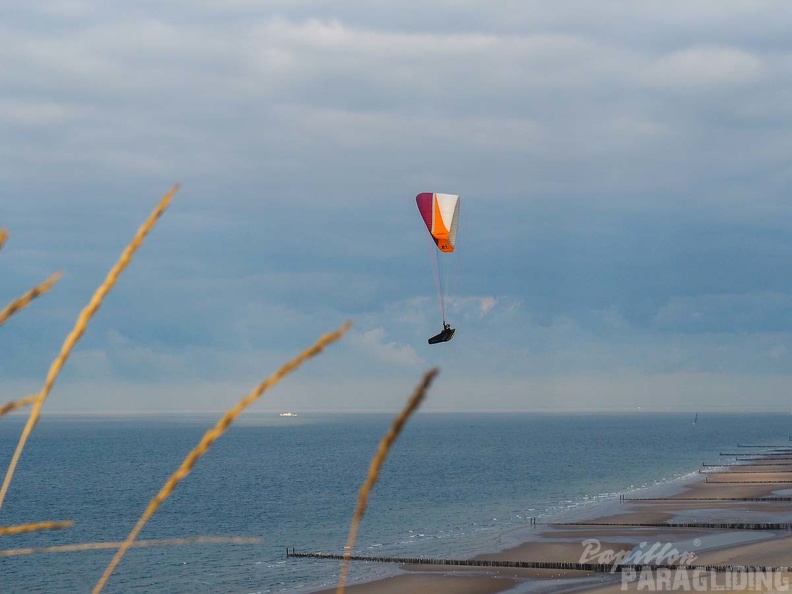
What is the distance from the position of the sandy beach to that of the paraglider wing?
81.9 ft

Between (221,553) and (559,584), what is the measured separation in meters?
27.1

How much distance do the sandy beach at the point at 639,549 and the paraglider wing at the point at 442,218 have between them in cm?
2498

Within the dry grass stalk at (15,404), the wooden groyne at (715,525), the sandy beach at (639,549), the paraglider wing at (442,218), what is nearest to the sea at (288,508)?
the sandy beach at (639,549)

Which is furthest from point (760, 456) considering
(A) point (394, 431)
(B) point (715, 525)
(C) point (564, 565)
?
(A) point (394, 431)

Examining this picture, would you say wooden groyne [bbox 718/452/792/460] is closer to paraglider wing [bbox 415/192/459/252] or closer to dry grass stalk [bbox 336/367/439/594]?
paraglider wing [bbox 415/192/459/252]

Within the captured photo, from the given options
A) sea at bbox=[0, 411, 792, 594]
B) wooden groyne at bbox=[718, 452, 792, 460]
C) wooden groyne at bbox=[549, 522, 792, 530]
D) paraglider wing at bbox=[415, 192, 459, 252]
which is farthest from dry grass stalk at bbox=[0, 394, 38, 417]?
wooden groyne at bbox=[718, 452, 792, 460]

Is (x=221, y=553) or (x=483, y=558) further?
(x=221, y=553)

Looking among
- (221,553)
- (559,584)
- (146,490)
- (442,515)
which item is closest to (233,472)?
(146,490)

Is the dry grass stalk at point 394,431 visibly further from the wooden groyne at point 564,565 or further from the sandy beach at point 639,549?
the wooden groyne at point 564,565

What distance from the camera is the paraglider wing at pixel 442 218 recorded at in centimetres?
2881

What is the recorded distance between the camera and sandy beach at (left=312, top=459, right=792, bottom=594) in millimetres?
47844

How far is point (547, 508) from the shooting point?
3504 inches

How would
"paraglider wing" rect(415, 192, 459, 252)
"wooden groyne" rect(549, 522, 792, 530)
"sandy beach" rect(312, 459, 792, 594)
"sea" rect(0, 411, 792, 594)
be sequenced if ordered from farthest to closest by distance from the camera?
"wooden groyne" rect(549, 522, 792, 530)
"sea" rect(0, 411, 792, 594)
"sandy beach" rect(312, 459, 792, 594)
"paraglider wing" rect(415, 192, 459, 252)

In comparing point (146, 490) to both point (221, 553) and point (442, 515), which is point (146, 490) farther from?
point (221, 553)
